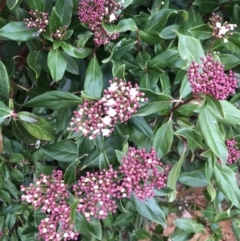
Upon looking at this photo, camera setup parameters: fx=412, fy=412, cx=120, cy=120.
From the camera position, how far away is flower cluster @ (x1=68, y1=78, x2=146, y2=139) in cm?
125

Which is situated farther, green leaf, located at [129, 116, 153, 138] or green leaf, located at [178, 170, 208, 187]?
green leaf, located at [178, 170, 208, 187]

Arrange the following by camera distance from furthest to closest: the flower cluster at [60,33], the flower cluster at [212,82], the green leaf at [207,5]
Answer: the green leaf at [207,5]
the flower cluster at [60,33]
the flower cluster at [212,82]

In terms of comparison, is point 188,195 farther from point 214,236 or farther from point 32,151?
point 32,151

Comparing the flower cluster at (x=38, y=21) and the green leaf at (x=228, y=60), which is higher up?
the flower cluster at (x=38, y=21)

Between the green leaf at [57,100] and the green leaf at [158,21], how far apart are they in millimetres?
428

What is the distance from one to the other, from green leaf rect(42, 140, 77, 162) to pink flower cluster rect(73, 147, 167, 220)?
0.82 feet

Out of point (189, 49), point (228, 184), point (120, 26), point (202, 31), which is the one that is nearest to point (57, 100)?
point (120, 26)

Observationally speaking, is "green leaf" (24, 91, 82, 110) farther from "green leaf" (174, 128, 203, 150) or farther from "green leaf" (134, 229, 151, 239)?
"green leaf" (134, 229, 151, 239)

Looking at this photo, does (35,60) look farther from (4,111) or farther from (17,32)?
(4,111)

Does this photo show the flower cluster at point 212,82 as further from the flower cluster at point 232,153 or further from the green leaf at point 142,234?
the green leaf at point 142,234

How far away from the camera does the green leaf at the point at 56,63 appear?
4.50 ft

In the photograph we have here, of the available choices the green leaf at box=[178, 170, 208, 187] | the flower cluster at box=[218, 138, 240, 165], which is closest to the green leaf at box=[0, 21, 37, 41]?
the flower cluster at box=[218, 138, 240, 165]

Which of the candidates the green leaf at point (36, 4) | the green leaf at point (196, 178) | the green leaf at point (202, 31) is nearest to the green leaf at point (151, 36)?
the green leaf at point (202, 31)

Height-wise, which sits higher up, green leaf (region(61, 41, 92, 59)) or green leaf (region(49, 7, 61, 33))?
green leaf (region(49, 7, 61, 33))
